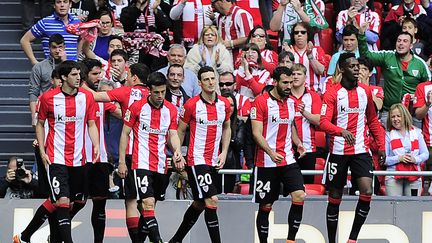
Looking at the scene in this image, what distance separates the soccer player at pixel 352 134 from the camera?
18.2 m

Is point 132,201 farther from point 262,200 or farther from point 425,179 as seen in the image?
point 425,179

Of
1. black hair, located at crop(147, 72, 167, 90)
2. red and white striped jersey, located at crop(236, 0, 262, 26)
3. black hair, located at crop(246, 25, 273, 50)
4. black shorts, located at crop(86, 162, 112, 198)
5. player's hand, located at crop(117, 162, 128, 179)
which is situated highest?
red and white striped jersey, located at crop(236, 0, 262, 26)

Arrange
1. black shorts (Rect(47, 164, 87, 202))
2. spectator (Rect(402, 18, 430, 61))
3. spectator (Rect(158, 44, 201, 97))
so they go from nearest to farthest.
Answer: black shorts (Rect(47, 164, 87, 202))
spectator (Rect(158, 44, 201, 97))
spectator (Rect(402, 18, 430, 61))

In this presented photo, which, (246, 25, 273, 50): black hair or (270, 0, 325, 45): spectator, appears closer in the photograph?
(246, 25, 273, 50): black hair

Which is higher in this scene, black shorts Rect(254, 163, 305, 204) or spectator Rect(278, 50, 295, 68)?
spectator Rect(278, 50, 295, 68)

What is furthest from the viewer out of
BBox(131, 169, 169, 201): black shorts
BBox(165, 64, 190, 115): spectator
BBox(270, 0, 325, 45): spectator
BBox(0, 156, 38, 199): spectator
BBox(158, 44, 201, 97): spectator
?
BBox(270, 0, 325, 45): spectator

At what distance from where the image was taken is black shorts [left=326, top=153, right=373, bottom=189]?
18203 millimetres

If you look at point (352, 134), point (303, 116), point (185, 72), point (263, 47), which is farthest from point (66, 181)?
point (263, 47)

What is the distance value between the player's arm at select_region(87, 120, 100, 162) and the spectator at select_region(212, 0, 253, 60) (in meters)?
3.79

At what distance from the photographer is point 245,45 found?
20875mm

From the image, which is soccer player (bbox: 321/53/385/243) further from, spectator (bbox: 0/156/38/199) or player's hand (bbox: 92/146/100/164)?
spectator (bbox: 0/156/38/199)

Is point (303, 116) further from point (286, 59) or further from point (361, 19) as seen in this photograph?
point (361, 19)

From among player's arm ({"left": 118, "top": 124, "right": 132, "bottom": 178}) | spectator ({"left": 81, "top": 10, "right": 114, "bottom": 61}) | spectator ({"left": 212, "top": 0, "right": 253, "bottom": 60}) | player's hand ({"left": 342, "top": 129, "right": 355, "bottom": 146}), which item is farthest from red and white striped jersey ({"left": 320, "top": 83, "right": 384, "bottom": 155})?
spectator ({"left": 81, "top": 10, "right": 114, "bottom": 61})

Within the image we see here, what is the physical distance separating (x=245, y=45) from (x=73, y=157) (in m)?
3.88
